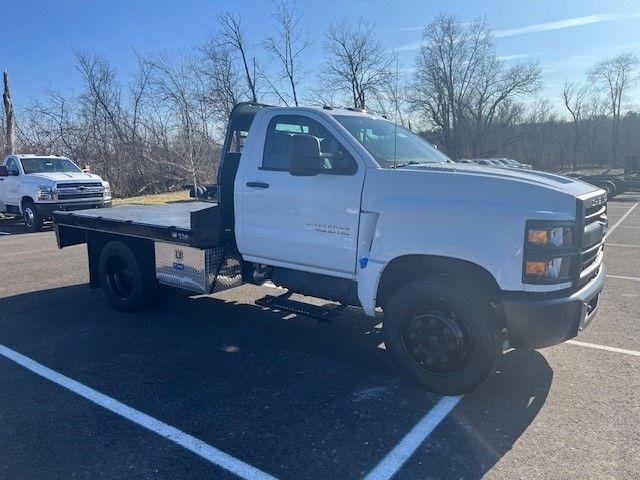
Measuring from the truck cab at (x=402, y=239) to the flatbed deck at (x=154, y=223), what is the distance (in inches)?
0.9

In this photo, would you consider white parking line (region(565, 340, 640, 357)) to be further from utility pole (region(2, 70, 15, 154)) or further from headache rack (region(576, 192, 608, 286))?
utility pole (region(2, 70, 15, 154))

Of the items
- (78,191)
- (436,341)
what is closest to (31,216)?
(78,191)

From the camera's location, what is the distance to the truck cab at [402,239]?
3605 mm

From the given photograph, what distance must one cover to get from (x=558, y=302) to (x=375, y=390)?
153 centimetres

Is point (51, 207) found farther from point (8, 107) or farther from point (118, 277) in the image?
point (8, 107)

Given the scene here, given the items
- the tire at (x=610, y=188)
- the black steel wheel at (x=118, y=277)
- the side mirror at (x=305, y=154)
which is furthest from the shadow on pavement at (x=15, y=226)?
the tire at (x=610, y=188)

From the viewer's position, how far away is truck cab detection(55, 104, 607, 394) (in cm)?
361

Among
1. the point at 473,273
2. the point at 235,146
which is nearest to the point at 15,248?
the point at 235,146

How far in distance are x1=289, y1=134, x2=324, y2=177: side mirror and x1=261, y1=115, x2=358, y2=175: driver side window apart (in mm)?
264

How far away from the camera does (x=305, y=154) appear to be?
4281 millimetres

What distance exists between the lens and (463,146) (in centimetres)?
5512

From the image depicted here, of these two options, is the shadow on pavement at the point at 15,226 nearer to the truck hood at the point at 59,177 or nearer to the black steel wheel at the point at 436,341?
the truck hood at the point at 59,177

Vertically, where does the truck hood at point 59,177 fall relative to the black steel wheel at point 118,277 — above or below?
above

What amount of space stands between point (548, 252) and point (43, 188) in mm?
13908
